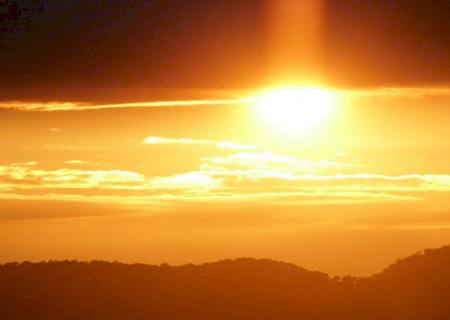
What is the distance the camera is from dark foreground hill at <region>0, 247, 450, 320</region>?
108 meters

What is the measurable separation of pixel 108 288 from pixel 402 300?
23.5 metres

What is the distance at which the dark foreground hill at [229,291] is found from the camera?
10750 centimetres

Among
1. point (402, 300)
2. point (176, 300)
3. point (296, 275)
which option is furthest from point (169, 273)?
point (402, 300)

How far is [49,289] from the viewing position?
107 m

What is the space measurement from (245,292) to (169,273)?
6.27m

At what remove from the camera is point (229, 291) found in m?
113

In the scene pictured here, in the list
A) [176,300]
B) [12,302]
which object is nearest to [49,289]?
[12,302]

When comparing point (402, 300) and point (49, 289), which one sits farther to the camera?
point (402, 300)

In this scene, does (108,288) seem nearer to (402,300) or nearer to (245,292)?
(245,292)

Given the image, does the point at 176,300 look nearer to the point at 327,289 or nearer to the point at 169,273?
the point at 169,273

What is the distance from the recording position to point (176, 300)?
371 feet

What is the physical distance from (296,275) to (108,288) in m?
15.4

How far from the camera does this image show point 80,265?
111 meters

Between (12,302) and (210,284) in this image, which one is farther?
(210,284)
